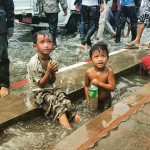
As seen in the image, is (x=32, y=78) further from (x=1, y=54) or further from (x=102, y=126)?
(x=102, y=126)

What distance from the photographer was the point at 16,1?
9.72 m

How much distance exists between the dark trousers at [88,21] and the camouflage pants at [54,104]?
4.23 meters

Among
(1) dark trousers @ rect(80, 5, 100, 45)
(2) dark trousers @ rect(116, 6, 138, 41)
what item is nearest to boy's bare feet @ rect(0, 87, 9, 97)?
(1) dark trousers @ rect(80, 5, 100, 45)

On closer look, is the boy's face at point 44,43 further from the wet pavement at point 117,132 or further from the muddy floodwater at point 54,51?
the muddy floodwater at point 54,51

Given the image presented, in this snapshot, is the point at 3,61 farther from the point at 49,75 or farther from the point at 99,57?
the point at 99,57

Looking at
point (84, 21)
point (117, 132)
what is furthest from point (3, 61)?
point (84, 21)

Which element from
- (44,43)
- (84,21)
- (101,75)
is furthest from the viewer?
(84,21)

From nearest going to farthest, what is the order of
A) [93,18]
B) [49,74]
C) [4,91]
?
[49,74]
[4,91]
[93,18]

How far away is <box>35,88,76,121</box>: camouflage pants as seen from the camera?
3.88m

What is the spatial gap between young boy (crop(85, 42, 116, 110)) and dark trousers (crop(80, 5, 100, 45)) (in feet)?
12.3

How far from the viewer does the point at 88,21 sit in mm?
8227

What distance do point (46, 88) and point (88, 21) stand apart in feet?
14.8

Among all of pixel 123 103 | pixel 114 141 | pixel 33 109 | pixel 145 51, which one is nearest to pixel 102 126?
pixel 114 141

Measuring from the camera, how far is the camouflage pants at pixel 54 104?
3.88 m
